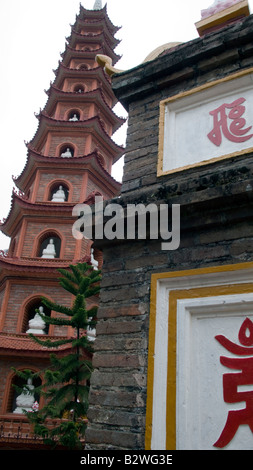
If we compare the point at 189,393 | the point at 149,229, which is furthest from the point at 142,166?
the point at 189,393

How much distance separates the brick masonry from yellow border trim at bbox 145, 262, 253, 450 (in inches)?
1.7

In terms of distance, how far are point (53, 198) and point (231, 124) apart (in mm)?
12962

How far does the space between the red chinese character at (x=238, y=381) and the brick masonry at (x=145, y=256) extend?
51cm

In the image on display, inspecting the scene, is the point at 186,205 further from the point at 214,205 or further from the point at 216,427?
the point at 216,427

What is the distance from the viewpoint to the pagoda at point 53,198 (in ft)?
40.1

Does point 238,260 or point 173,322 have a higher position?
point 238,260

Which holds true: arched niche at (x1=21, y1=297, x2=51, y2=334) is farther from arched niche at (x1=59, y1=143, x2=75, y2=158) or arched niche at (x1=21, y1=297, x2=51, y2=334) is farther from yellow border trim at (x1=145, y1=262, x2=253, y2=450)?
yellow border trim at (x1=145, y1=262, x2=253, y2=450)

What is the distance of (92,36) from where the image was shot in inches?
854

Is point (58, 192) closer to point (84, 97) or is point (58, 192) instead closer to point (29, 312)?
point (29, 312)

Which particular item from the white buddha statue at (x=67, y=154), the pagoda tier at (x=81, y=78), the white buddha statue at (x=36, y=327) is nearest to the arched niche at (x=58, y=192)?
the white buddha statue at (x=67, y=154)

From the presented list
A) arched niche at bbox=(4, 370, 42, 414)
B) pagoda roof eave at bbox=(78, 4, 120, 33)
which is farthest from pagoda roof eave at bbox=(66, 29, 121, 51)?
arched niche at bbox=(4, 370, 42, 414)

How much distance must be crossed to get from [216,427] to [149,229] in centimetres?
149

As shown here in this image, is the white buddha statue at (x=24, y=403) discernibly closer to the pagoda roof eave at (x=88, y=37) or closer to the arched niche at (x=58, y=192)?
the arched niche at (x=58, y=192)

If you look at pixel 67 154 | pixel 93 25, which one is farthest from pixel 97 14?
pixel 67 154
